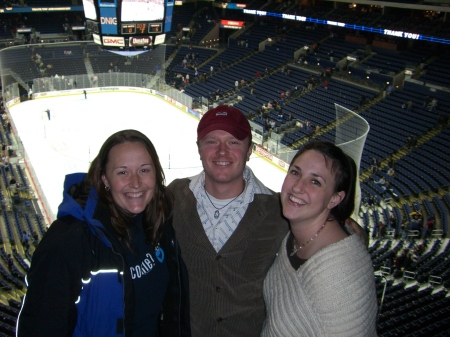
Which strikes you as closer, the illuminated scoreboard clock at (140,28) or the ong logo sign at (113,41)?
the illuminated scoreboard clock at (140,28)

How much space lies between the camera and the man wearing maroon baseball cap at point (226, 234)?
2.81 metres

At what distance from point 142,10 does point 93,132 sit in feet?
20.0

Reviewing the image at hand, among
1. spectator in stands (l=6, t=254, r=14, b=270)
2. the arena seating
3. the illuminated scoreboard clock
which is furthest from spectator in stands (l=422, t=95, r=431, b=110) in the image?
spectator in stands (l=6, t=254, r=14, b=270)

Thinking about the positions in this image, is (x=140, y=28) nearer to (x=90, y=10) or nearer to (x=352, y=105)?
(x=90, y=10)

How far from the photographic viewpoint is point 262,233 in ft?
9.43

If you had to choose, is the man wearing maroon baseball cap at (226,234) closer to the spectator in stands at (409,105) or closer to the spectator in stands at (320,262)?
the spectator in stands at (320,262)

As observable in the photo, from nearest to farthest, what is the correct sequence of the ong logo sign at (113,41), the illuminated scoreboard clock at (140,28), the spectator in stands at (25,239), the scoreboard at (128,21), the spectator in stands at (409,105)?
the spectator in stands at (25,239), the scoreboard at (128,21), the illuminated scoreboard clock at (140,28), the ong logo sign at (113,41), the spectator in stands at (409,105)

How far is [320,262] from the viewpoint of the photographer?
226 cm

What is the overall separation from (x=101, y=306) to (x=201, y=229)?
782 millimetres

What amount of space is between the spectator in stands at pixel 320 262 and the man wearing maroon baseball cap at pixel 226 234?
0.27 m

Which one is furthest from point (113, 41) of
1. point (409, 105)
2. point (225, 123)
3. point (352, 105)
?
point (225, 123)

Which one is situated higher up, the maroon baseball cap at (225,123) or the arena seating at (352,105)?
the maroon baseball cap at (225,123)

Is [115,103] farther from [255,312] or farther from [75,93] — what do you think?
[255,312]

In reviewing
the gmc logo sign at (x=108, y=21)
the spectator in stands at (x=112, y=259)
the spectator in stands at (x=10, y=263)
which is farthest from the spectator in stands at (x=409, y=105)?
the spectator in stands at (x=112, y=259)
